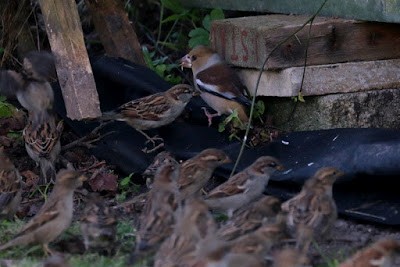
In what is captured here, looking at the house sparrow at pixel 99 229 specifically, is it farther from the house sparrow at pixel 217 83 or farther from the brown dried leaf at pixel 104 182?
the house sparrow at pixel 217 83

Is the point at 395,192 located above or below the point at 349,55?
below

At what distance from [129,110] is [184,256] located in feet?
13.6

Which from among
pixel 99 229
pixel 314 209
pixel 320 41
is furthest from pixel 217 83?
pixel 99 229

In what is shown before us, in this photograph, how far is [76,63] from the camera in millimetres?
9938

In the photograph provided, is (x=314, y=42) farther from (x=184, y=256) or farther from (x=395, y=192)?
(x=184, y=256)

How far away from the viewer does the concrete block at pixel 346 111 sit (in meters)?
10.3

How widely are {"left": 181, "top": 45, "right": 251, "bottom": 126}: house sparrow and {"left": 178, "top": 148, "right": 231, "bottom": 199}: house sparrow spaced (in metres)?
1.20

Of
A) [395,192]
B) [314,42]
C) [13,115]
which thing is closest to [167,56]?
[13,115]

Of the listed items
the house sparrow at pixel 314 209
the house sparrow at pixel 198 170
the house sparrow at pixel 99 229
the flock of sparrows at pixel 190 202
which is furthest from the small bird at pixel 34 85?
the house sparrow at pixel 314 209

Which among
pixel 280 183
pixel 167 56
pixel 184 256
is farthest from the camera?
pixel 167 56

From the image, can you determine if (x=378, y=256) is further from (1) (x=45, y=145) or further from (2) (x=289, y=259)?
(1) (x=45, y=145)

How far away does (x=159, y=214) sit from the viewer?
7.67m

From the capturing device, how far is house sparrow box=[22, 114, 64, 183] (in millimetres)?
10336

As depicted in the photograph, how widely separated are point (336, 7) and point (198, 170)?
2.48 meters
